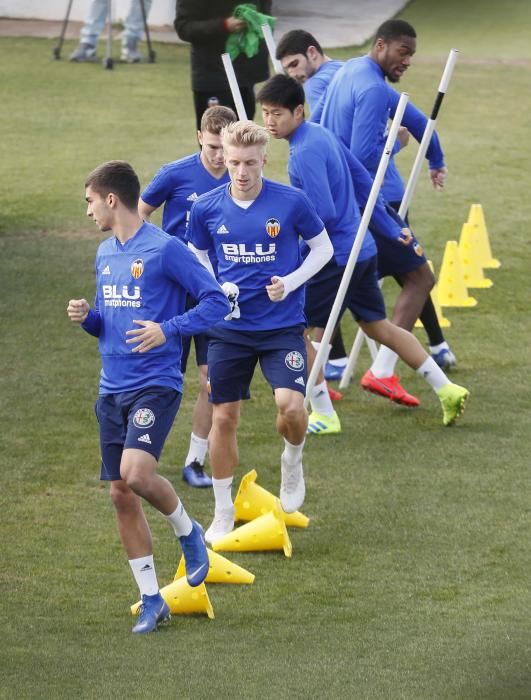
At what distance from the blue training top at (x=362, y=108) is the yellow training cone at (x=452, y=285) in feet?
8.90

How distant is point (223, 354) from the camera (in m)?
7.71

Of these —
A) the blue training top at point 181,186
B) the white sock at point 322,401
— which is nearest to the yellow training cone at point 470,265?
the white sock at point 322,401

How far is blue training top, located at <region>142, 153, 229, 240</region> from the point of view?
27.5ft

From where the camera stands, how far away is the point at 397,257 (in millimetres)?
9836

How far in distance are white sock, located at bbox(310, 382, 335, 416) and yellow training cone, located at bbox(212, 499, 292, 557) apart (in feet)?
5.75

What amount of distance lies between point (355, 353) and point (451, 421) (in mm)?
1062

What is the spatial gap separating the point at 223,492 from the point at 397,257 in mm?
2653

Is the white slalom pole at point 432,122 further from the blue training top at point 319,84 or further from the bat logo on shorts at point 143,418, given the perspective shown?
the bat logo on shorts at point 143,418

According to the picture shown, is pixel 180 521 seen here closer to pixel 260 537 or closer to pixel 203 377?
pixel 260 537

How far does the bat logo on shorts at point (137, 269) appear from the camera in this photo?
6570 millimetres

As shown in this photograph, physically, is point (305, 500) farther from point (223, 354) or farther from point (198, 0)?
point (198, 0)

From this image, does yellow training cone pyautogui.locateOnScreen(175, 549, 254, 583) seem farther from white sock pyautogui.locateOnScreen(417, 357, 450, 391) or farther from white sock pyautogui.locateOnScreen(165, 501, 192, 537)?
white sock pyautogui.locateOnScreen(417, 357, 450, 391)

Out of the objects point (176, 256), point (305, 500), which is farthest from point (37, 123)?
point (176, 256)

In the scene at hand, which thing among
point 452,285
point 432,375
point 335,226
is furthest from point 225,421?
point 452,285
